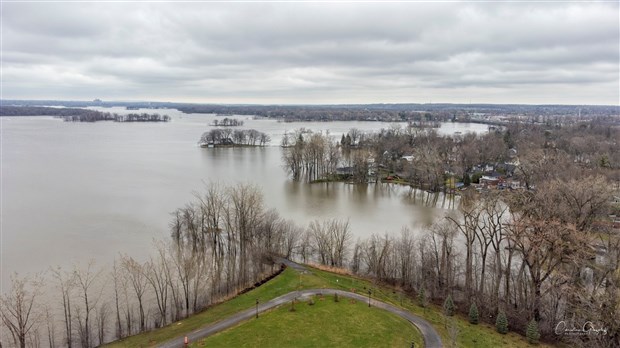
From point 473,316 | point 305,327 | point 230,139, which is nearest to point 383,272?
point 473,316

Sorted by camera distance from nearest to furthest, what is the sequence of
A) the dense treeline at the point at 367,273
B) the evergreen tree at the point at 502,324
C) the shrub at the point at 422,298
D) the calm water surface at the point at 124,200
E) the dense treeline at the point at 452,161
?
the evergreen tree at the point at 502,324
the dense treeline at the point at 367,273
the shrub at the point at 422,298
the calm water surface at the point at 124,200
the dense treeline at the point at 452,161

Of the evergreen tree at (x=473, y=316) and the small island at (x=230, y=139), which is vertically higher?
the small island at (x=230, y=139)

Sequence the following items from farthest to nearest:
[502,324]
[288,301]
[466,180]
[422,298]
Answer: [466,180], [422,298], [288,301], [502,324]

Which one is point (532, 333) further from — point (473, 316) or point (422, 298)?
point (422, 298)

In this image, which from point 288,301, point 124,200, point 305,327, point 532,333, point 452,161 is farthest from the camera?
point 452,161

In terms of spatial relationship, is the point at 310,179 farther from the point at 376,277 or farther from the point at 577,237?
the point at 577,237

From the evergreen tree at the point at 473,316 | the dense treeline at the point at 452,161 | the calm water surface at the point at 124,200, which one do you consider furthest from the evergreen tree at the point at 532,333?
the dense treeline at the point at 452,161

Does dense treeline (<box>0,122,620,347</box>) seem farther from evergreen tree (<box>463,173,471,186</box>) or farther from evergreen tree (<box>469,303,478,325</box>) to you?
evergreen tree (<box>463,173,471,186</box>)

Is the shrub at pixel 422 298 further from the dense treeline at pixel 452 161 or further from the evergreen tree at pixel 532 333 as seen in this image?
the dense treeline at pixel 452 161
